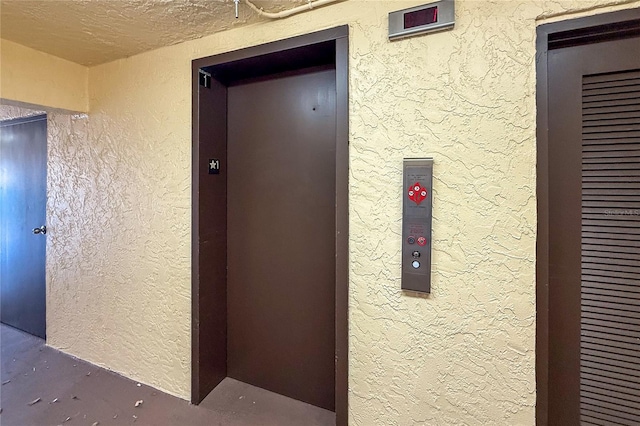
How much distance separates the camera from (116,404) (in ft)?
6.18

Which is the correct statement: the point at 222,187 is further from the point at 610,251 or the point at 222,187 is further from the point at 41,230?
the point at 610,251

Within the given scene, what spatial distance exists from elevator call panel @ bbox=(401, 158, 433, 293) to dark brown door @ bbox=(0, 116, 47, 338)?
314 centimetres

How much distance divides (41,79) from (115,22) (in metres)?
0.92

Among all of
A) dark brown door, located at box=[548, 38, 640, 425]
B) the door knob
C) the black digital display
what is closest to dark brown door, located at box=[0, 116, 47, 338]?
the door knob

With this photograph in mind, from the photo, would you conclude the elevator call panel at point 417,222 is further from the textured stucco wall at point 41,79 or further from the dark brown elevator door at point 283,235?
the textured stucco wall at point 41,79

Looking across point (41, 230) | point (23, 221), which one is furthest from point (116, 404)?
point (23, 221)

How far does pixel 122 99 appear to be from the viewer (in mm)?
2109

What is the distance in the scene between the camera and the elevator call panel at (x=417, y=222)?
126 cm

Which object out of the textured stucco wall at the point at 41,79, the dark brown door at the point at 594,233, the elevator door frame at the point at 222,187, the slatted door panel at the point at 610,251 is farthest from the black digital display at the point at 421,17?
the textured stucco wall at the point at 41,79

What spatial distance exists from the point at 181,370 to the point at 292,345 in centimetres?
77

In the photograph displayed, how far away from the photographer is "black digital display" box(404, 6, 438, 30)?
125 centimetres

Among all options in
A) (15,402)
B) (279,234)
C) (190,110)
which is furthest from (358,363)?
(15,402)

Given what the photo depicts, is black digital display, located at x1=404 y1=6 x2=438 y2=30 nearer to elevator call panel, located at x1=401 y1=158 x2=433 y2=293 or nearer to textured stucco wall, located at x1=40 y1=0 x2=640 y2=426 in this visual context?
textured stucco wall, located at x1=40 y1=0 x2=640 y2=426

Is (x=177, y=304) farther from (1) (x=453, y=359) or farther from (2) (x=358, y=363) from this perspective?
(1) (x=453, y=359)
